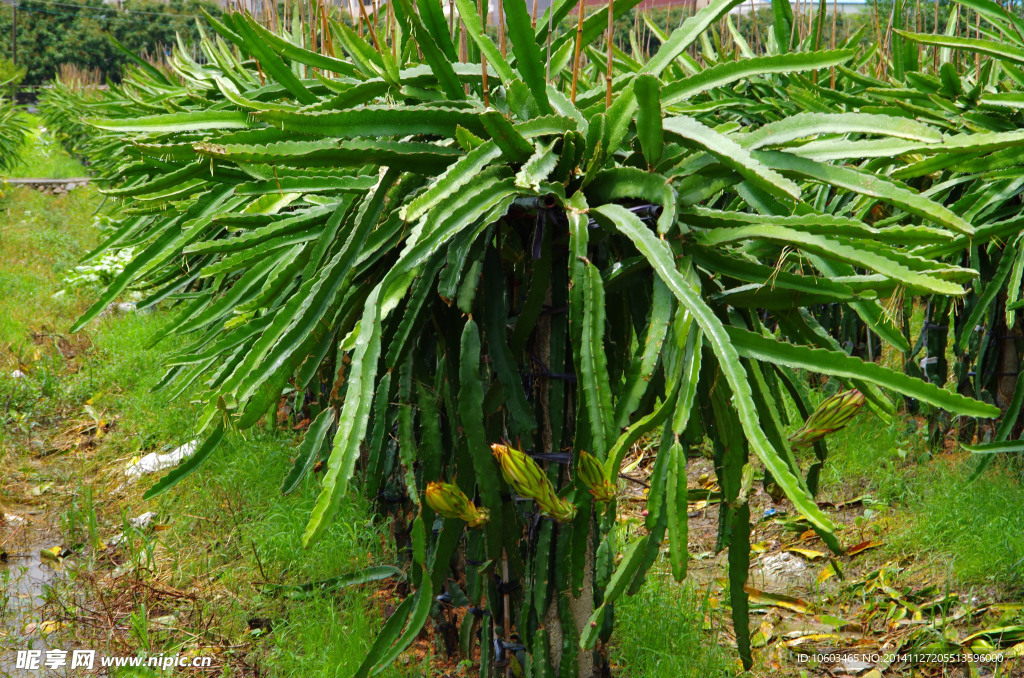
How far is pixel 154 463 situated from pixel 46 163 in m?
13.1

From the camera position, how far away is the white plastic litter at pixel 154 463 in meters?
3.79

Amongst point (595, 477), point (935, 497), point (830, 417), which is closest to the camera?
point (595, 477)

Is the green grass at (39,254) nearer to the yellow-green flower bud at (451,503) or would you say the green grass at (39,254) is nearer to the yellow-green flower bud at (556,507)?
the yellow-green flower bud at (451,503)

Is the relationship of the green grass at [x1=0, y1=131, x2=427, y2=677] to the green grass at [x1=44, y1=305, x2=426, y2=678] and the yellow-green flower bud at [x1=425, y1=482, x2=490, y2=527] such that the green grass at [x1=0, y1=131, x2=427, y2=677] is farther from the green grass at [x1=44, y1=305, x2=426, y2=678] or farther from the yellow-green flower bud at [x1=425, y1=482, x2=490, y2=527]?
the yellow-green flower bud at [x1=425, y1=482, x2=490, y2=527]

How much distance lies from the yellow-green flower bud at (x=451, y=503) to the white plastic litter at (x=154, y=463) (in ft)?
8.47

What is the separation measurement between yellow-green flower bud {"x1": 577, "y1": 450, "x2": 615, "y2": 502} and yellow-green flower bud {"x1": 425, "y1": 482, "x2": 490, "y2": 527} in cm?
24

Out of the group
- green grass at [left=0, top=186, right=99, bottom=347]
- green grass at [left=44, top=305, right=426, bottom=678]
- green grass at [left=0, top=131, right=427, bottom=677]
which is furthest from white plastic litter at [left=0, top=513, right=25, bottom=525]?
green grass at [left=0, top=186, right=99, bottom=347]

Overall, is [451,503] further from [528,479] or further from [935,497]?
[935,497]

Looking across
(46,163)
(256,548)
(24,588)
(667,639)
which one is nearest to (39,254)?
(24,588)

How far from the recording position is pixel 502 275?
1618 mm

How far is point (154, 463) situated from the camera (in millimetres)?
3830

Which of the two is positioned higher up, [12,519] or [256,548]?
[256,548]

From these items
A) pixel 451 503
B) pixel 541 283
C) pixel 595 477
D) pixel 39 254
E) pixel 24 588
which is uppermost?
pixel 541 283

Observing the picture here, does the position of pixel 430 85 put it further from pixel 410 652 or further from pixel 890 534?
pixel 890 534
